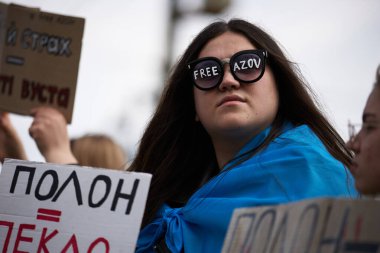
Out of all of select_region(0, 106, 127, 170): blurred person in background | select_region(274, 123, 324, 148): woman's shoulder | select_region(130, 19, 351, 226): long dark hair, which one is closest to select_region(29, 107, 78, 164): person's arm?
select_region(0, 106, 127, 170): blurred person in background

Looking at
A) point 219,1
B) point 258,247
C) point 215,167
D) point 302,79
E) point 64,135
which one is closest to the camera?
point 258,247

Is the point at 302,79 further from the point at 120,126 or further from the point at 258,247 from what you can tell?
the point at 120,126

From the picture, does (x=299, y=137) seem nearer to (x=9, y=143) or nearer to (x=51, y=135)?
(x=51, y=135)

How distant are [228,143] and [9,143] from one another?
1.72m

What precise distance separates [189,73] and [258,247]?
4.94ft

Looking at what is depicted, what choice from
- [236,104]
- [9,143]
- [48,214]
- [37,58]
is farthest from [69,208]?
[9,143]

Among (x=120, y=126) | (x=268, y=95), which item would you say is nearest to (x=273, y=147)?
(x=268, y=95)

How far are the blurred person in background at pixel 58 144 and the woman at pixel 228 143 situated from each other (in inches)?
21.0

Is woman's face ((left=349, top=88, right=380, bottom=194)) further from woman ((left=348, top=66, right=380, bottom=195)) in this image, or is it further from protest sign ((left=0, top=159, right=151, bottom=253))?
protest sign ((left=0, top=159, right=151, bottom=253))

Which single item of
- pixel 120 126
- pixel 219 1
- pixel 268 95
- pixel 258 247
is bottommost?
pixel 120 126

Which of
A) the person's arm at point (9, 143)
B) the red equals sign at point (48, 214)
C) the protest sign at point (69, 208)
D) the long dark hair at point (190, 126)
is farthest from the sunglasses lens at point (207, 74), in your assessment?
the person's arm at point (9, 143)

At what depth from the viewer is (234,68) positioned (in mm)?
2916

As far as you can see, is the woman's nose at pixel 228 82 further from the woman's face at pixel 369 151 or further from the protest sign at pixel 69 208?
the woman's face at pixel 369 151

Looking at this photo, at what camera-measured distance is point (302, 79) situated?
3.21 metres
